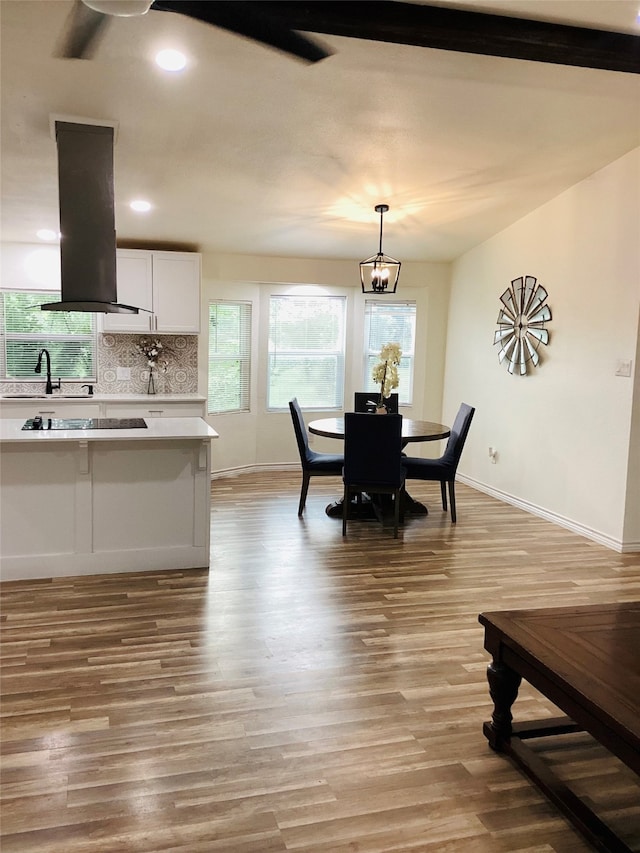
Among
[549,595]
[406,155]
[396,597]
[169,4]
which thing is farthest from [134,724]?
[406,155]

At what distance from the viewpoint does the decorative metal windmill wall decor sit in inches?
221

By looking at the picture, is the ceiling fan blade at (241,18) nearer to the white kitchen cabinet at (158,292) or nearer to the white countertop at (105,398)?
the white kitchen cabinet at (158,292)

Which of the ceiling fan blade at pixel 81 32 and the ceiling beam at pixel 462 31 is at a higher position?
the ceiling beam at pixel 462 31

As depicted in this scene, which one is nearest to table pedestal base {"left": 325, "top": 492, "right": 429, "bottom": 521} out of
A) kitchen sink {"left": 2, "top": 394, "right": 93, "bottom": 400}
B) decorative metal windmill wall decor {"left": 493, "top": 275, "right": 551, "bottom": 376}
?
decorative metal windmill wall decor {"left": 493, "top": 275, "right": 551, "bottom": 376}

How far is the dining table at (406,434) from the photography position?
508cm

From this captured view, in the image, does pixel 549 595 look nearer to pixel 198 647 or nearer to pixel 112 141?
pixel 198 647

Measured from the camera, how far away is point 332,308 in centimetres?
737

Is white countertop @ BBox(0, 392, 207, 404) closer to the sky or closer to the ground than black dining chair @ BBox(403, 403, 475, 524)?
closer to the sky

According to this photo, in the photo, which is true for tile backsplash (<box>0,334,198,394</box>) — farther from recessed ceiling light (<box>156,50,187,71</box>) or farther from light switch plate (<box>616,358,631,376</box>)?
light switch plate (<box>616,358,631,376</box>)

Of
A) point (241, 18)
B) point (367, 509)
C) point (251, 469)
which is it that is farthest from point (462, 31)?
point (251, 469)

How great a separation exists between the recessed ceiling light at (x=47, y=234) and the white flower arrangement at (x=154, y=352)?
3.99 feet

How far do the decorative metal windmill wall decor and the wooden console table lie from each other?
141 inches

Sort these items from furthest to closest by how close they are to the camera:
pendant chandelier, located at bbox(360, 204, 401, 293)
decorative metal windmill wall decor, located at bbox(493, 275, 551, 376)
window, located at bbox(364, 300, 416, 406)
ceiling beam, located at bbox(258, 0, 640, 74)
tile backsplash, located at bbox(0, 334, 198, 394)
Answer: window, located at bbox(364, 300, 416, 406) < tile backsplash, located at bbox(0, 334, 198, 394) < decorative metal windmill wall decor, located at bbox(493, 275, 551, 376) < pendant chandelier, located at bbox(360, 204, 401, 293) < ceiling beam, located at bbox(258, 0, 640, 74)

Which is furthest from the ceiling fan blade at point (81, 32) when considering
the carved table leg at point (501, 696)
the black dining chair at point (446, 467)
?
the black dining chair at point (446, 467)
